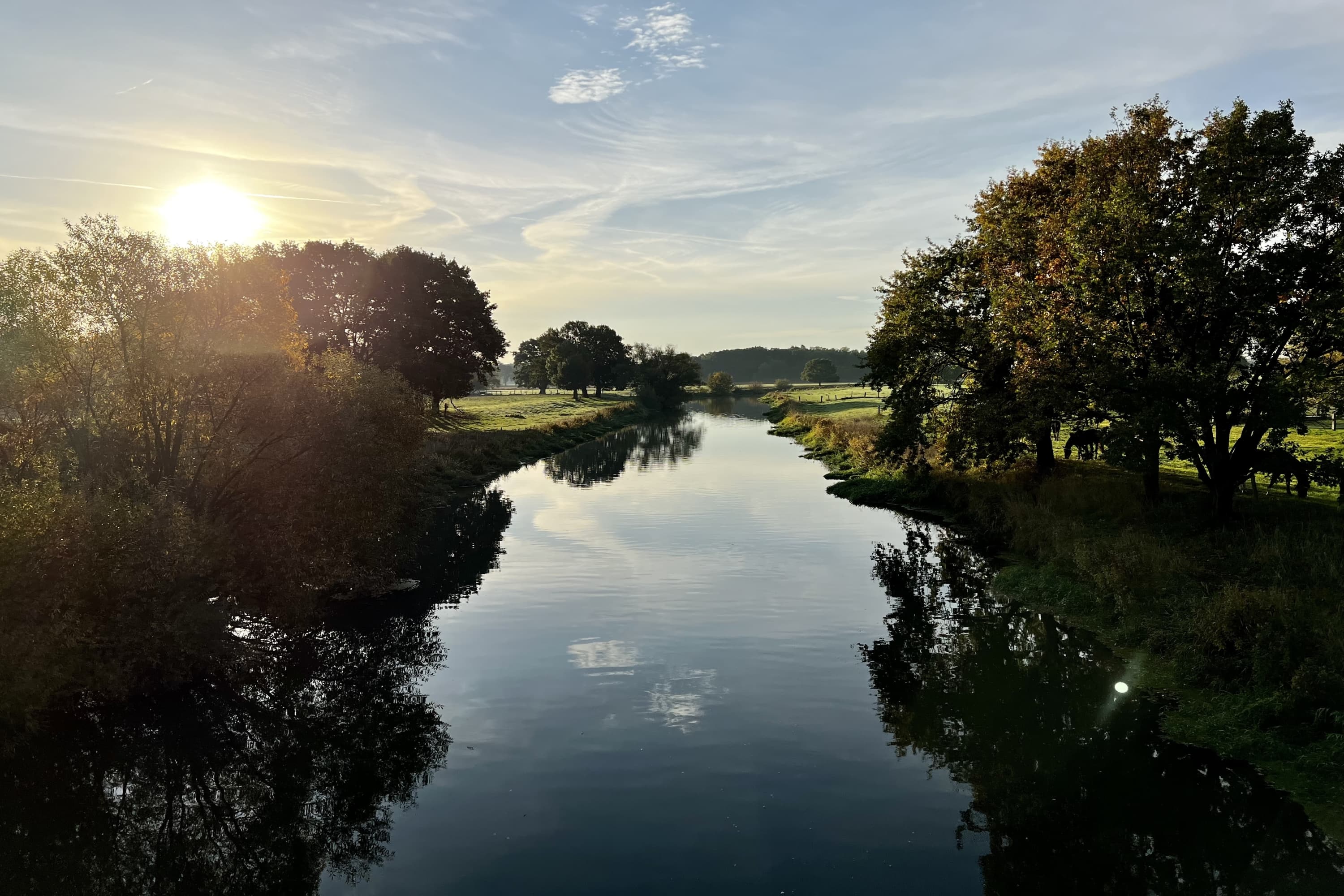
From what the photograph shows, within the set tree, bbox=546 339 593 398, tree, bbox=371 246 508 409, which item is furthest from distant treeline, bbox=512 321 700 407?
tree, bbox=371 246 508 409

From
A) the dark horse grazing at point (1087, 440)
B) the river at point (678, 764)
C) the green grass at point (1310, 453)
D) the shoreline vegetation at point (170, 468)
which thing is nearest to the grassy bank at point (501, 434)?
the shoreline vegetation at point (170, 468)

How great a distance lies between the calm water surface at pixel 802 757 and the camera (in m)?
12.9

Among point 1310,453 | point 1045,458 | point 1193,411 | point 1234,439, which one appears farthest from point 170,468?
point 1234,439

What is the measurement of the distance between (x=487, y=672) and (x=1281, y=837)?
1755cm

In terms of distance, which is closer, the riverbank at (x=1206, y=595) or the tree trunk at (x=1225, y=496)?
the riverbank at (x=1206, y=595)

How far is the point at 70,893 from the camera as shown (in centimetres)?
1243

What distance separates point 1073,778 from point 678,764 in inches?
305

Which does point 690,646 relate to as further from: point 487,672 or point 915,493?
point 915,493

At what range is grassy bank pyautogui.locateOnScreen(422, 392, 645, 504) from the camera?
56.2 m

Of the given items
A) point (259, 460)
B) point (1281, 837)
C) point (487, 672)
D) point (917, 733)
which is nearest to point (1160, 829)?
point (1281, 837)

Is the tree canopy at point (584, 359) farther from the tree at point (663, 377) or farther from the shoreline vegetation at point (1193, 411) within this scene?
the shoreline vegetation at point (1193, 411)

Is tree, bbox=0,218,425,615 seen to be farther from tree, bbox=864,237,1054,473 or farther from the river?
tree, bbox=864,237,1054,473

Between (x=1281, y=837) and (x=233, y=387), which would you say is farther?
(x=233, y=387)

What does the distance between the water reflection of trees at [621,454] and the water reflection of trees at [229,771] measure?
3738 cm
